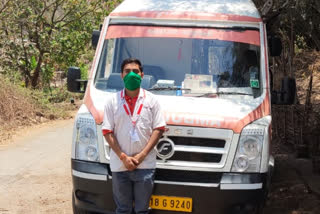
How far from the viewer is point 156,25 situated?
6.18m

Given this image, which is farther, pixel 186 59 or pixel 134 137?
pixel 186 59

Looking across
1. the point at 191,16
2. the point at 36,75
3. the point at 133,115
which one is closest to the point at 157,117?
the point at 133,115

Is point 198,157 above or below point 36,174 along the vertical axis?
→ above

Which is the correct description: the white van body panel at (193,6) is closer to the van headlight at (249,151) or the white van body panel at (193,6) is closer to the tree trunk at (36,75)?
the van headlight at (249,151)

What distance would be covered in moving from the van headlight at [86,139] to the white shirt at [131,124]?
1.37 feet

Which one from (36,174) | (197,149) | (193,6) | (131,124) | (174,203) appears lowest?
(36,174)

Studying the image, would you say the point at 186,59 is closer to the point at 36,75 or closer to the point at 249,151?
the point at 249,151

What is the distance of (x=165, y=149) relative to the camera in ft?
16.5

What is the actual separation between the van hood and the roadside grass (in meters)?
6.61

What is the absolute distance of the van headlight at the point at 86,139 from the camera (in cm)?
511

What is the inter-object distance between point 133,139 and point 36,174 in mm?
4082

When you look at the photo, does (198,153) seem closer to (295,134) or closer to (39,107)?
(295,134)

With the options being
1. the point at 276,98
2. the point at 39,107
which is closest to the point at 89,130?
the point at 276,98

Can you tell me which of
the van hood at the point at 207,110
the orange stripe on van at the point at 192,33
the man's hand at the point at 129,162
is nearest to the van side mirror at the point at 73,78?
the van hood at the point at 207,110
